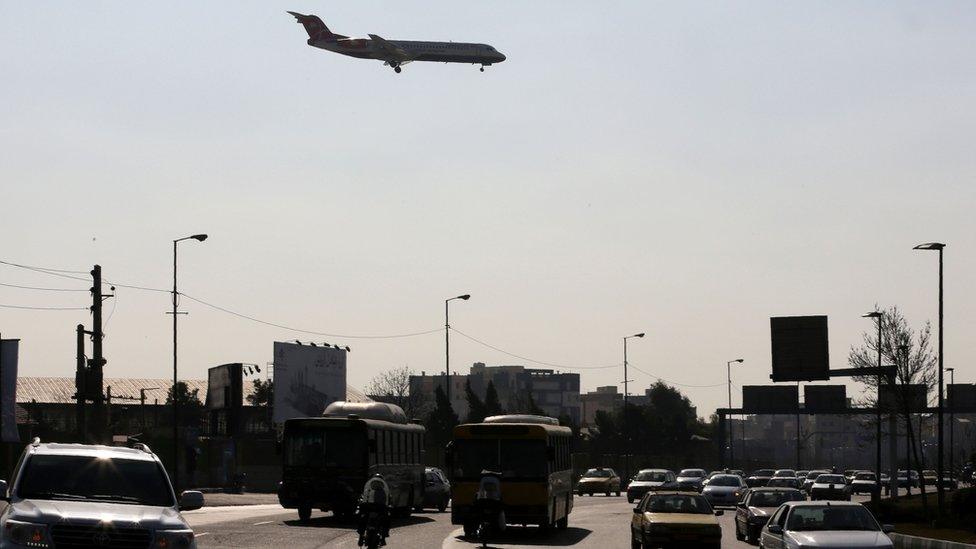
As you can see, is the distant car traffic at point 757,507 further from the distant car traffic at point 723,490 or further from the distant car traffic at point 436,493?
the distant car traffic at point 723,490

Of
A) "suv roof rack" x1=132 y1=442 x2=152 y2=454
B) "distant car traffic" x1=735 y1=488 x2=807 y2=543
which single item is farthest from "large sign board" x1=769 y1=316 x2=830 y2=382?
"suv roof rack" x1=132 y1=442 x2=152 y2=454

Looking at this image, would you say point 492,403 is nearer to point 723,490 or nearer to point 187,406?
point 187,406

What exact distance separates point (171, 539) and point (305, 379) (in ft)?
268

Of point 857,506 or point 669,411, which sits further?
point 669,411

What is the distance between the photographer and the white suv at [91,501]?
43.9ft

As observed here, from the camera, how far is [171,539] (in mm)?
13695

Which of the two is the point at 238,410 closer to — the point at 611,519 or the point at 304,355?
the point at 304,355

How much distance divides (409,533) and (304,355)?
6244 centimetres

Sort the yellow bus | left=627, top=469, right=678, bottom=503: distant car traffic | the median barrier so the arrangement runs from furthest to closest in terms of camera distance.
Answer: left=627, top=469, right=678, bottom=503: distant car traffic → the yellow bus → the median barrier

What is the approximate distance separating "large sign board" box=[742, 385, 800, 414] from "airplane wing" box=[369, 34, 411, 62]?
126ft

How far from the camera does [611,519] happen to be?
43.2m

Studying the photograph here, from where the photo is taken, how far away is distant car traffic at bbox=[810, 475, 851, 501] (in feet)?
180

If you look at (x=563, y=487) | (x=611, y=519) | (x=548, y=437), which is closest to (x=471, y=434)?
(x=548, y=437)

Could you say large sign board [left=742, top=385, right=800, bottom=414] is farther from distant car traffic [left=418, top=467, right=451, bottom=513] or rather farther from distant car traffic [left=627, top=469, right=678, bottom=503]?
distant car traffic [left=418, top=467, right=451, bottom=513]
